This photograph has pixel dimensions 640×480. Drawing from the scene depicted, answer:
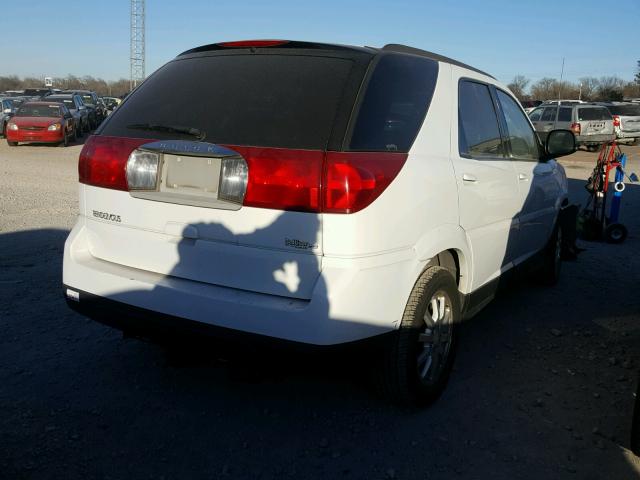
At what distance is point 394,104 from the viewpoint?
10.1 feet

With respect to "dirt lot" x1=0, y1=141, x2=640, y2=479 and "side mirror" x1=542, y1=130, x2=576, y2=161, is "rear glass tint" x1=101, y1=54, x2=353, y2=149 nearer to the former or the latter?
"dirt lot" x1=0, y1=141, x2=640, y2=479

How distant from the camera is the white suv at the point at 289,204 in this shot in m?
2.69

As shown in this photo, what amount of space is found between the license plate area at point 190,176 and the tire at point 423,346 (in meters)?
1.13

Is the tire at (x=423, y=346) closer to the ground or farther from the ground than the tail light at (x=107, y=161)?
closer to the ground

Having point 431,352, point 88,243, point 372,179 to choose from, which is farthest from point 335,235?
point 88,243

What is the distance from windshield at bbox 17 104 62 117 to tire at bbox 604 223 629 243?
1958 cm

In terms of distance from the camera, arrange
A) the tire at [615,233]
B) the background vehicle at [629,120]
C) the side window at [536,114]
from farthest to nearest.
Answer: the background vehicle at [629,120] < the side window at [536,114] < the tire at [615,233]

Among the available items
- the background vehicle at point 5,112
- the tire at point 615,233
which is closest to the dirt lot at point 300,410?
the tire at point 615,233

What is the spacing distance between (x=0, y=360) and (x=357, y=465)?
237 centimetres

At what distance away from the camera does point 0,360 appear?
384 centimetres

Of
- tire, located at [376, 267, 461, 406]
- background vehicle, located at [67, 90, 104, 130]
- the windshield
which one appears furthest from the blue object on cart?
background vehicle, located at [67, 90, 104, 130]

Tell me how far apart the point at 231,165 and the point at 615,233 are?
7060mm

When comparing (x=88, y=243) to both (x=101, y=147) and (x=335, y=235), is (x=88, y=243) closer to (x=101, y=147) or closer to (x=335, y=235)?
(x=101, y=147)

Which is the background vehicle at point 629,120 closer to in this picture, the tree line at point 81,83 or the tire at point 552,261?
the tire at point 552,261
